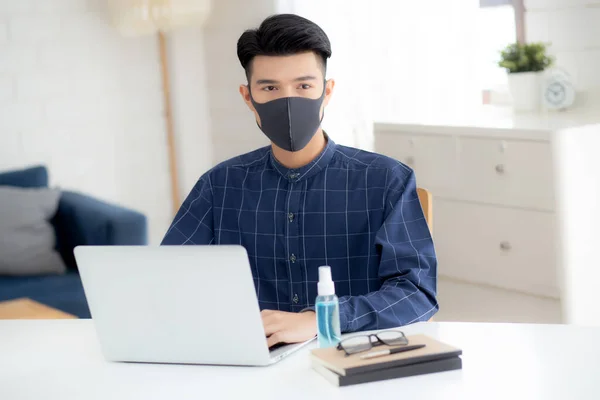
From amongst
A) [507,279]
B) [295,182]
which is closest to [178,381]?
[295,182]

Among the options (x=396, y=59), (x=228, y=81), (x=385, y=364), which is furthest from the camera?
(x=228, y=81)

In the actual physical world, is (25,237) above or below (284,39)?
below

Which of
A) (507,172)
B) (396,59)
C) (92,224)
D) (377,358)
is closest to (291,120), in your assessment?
(377,358)

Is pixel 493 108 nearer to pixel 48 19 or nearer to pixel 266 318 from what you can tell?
pixel 48 19

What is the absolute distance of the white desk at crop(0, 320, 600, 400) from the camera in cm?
125

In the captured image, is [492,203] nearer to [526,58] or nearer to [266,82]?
[526,58]

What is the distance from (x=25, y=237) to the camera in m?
3.52

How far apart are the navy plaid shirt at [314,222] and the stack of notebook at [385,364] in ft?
1.29

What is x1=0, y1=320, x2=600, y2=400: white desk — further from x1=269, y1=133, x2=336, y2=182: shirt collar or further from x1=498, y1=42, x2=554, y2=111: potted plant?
x1=498, y1=42, x2=554, y2=111: potted plant

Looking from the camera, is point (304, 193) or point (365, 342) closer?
point (365, 342)

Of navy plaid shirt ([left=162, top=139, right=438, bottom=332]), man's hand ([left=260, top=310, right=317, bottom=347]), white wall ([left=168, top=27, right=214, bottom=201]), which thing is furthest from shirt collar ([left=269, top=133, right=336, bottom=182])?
white wall ([left=168, top=27, right=214, bottom=201])

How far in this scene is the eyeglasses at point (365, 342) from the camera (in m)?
1.35

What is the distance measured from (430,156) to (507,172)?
0.34 metres

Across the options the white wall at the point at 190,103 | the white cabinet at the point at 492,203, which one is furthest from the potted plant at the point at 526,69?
the white wall at the point at 190,103
